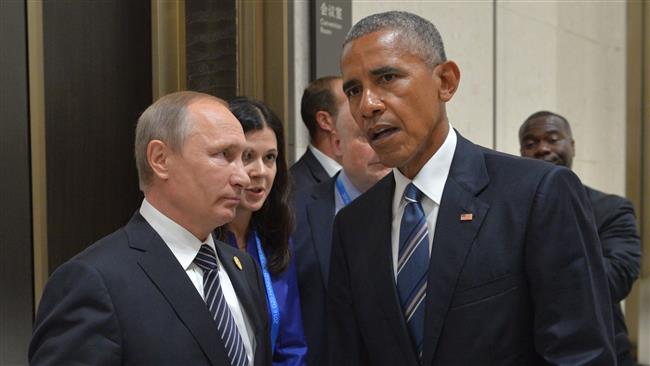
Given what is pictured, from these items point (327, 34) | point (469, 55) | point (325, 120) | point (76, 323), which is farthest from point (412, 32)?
point (469, 55)

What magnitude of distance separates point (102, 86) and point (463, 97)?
109 inches

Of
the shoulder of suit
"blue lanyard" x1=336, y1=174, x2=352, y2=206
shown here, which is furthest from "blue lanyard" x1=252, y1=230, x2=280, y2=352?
the shoulder of suit

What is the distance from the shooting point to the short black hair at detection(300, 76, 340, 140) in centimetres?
398

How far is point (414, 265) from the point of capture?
2154mm

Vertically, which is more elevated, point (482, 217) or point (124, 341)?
point (482, 217)

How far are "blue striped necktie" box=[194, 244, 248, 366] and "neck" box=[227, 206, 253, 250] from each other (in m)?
0.72

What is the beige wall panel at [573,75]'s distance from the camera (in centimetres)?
616

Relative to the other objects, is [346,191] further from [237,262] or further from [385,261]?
[385,261]

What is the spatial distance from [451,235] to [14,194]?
1.87 meters

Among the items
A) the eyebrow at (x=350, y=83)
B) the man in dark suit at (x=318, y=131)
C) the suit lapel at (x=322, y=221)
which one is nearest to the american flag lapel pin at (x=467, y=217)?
the eyebrow at (x=350, y=83)

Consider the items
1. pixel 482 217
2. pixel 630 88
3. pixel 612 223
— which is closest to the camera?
pixel 482 217

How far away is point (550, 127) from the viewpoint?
15.8 ft

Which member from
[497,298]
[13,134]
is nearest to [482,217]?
[497,298]

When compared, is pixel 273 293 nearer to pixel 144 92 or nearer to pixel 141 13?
pixel 144 92
